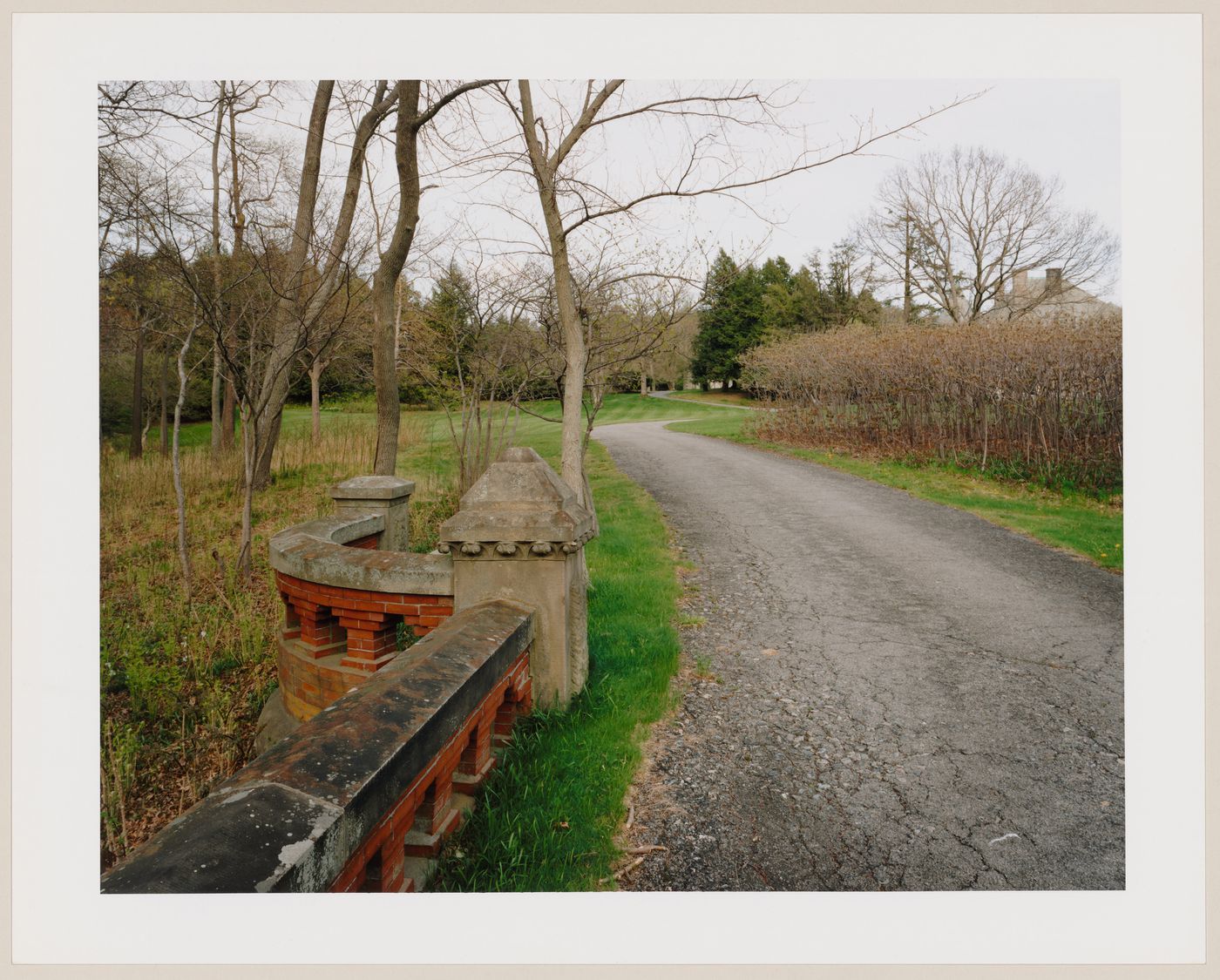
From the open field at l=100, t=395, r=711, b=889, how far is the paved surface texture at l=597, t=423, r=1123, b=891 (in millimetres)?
251

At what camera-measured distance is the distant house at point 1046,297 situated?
758 cm

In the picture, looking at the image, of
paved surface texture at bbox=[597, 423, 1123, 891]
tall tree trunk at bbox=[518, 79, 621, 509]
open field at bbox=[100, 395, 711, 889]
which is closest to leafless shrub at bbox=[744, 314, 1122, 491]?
paved surface texture at bbox=[597, 423, 1123, 891]

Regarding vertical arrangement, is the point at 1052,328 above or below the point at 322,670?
above

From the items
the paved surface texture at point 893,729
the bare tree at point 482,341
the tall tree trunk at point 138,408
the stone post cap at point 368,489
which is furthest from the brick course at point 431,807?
the tall tree trunk at point 138,408

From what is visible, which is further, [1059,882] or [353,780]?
[1059,882]

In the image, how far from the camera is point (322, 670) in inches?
131

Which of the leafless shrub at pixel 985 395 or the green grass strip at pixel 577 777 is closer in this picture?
the green grass strip at pixel 577 777

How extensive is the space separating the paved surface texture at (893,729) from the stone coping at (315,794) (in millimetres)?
982

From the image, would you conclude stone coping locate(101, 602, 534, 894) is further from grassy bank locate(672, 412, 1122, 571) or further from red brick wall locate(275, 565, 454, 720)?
grassy bank locate(672, 412, 1122, 571)

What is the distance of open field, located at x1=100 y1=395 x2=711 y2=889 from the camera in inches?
104

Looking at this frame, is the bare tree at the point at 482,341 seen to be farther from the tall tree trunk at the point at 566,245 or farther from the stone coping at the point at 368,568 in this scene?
the stone coping at the point at 368,568
